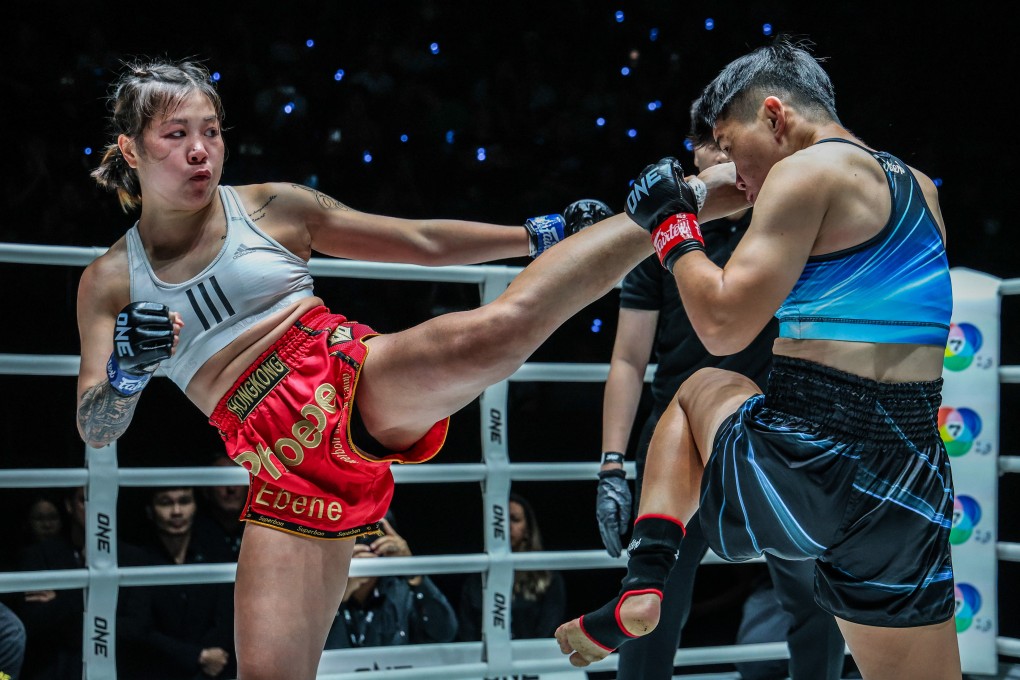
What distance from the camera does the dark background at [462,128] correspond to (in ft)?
13.8

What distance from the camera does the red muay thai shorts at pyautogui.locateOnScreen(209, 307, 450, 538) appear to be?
6.69 feet

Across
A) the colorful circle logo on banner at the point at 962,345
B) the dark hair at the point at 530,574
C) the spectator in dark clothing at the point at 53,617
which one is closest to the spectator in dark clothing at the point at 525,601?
the dark hair at the point at 530,574

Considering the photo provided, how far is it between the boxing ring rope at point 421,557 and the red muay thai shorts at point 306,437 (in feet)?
2.18

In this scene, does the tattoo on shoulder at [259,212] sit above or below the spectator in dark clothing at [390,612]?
above

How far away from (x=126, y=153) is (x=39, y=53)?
2695 mm

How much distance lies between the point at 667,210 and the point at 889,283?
428 millimetres

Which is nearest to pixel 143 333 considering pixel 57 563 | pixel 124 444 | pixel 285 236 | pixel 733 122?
pixel 285 236

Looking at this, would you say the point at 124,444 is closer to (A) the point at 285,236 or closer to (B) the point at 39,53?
(B) the point at 39,53

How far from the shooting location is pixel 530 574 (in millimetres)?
4035

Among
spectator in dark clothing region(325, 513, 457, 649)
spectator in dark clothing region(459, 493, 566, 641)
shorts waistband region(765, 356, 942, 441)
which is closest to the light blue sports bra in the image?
shorts waistband region(765, 356, 942, 441)

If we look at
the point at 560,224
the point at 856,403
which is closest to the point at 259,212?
the point at 560,224

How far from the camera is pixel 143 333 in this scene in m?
1.89

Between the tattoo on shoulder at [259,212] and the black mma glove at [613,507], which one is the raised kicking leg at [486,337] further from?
the black mma glove at [613,507]

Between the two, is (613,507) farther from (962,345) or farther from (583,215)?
(962,345)
